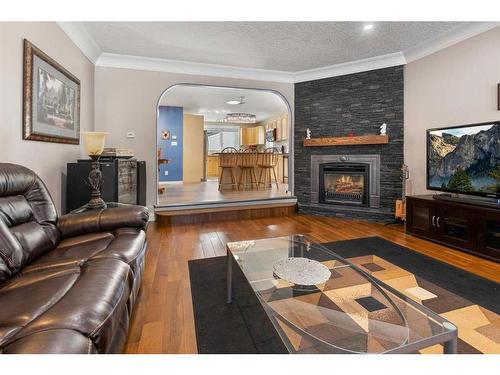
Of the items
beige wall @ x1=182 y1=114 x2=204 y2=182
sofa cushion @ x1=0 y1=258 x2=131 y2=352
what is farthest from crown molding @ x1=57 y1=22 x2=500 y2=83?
beige wall @ x1=182 y1=114 x2=204 y2=182

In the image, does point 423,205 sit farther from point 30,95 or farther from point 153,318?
point 30,95

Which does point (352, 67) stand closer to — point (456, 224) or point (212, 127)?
point (456, 224)

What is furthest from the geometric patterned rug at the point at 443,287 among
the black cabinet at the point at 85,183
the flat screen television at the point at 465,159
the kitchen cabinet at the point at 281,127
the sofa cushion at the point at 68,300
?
the kitchen cabinet at the point at 281,127

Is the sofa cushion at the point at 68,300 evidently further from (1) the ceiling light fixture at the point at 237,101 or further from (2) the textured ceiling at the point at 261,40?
(1) the ceiling light fixture at the point at 237,101

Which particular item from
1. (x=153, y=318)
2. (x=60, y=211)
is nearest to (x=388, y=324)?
(x=153, y=318)

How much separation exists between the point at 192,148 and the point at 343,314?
8562mm

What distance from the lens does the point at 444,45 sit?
143 inches

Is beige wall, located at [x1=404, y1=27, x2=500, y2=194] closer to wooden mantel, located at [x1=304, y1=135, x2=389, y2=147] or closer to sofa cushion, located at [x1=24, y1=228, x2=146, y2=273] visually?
wooden mantel, located at [x1=304, y1=135, x2=389, y2=147]

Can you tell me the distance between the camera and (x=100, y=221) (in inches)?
83.9

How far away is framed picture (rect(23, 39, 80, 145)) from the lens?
2.42 meters

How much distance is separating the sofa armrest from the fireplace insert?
3.58 metres

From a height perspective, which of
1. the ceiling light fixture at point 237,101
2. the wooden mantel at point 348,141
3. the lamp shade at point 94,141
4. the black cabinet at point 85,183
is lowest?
the black cabinet at point 85,183

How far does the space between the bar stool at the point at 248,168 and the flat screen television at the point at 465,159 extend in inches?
164

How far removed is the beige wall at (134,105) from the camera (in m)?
4.23
